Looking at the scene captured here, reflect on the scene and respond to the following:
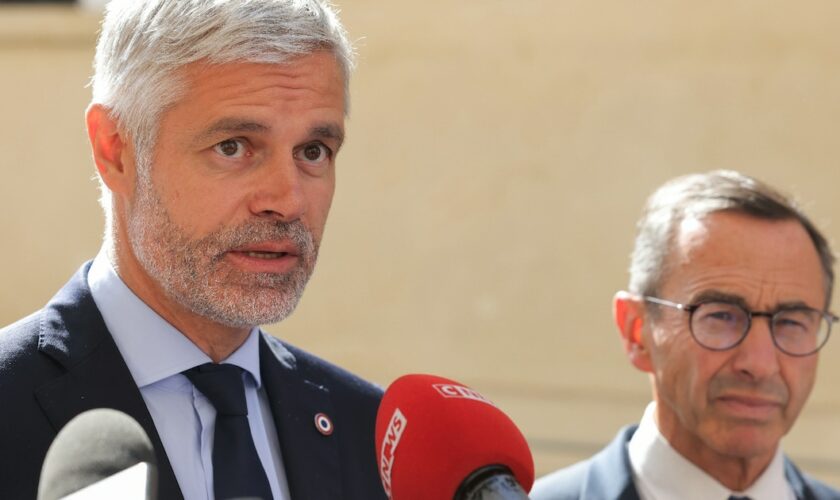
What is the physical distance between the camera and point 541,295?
282 inches

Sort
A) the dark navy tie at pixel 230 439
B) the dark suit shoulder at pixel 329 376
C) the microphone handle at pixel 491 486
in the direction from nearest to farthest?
1. the microphone handle at pixel 491 486
2. the dark navy tie at pixel 230 439
3. the dark suit shoulder at pixel 329 376

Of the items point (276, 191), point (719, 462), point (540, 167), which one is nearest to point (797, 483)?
point (719, 462)

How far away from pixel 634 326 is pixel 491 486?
1.69 meters

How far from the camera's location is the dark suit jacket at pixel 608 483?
10.9 ft

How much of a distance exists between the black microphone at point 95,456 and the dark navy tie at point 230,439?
0.79 m

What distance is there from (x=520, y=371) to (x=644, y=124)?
4.67 ft

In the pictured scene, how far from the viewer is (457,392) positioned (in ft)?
7.29

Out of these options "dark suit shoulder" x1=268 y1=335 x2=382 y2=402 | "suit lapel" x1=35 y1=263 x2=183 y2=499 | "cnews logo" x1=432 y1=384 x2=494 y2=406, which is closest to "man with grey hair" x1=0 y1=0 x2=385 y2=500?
"suit lapel" x1=35 y1=263 x2=183 y2=499

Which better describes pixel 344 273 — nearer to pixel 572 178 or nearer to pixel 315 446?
pixel 572 178

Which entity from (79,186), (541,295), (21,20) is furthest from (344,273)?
(21,20)

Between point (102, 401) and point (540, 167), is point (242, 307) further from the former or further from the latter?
point (540, 167)

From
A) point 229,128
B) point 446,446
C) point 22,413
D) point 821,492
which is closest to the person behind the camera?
point 446,446

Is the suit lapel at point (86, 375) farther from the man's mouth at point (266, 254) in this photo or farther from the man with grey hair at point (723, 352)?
the man with grey hair at point (723, 352)

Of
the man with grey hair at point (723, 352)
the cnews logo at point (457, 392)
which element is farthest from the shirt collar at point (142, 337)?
the man with grey hair at point (723, 352)
